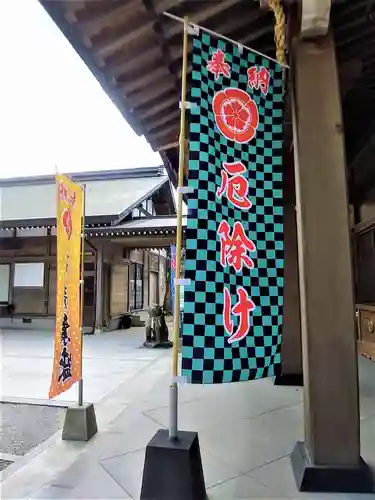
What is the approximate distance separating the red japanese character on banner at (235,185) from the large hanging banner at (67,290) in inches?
58.8

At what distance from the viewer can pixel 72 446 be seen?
288cm

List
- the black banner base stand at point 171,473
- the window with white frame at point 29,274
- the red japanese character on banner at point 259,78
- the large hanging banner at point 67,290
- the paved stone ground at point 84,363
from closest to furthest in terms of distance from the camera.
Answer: the black banner base stand at point 171,473 → the red japanese character on banner at point 259,78 → the large hanging banner at point 67,290 → the paved stone ground at point 84,363 → the window with white frame at point 29,274

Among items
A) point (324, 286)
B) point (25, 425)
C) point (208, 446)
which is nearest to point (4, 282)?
point (25, 425)

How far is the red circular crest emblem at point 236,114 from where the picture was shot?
86.7 inches

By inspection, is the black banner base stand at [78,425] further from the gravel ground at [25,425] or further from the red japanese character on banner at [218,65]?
the red japanese character on banner at [218,65]

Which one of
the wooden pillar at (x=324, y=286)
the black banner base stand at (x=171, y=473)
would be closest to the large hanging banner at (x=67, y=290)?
the black banner base stand at (x=171, y=473)

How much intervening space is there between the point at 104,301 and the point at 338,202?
32.3 feet

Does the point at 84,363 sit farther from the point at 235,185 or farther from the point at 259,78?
the point at 259,78

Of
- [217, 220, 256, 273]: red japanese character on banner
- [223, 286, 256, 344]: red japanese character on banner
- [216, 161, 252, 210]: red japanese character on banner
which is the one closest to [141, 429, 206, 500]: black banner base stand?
[223, 286, 256, 344]: red japanese character on banner

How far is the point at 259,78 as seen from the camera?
2357mm

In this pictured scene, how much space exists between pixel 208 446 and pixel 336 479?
40.3 inches

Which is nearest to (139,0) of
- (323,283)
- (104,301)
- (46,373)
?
(323,283)

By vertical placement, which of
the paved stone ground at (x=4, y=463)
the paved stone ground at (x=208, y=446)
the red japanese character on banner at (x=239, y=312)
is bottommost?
the paved stone ground at (x=4, y=463)

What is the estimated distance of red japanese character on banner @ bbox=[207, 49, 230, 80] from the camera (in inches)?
87.1
